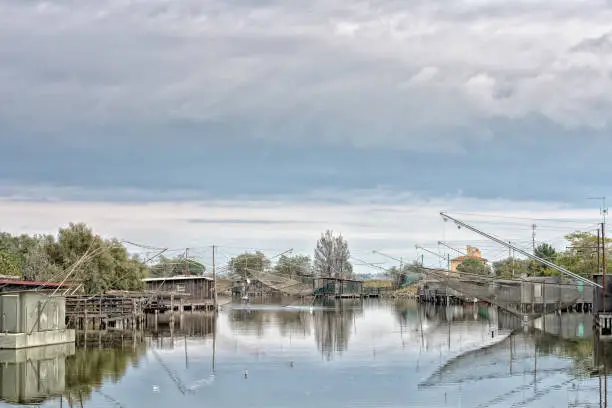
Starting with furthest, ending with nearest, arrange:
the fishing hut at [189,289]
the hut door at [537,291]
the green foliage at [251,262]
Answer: the green foliage at [251,262] < the fishing hut at [189,289] < the hut door at [537,291]

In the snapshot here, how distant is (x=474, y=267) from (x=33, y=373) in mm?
105584

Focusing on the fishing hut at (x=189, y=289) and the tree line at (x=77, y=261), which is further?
the fishing hut at (x=189, y=289)

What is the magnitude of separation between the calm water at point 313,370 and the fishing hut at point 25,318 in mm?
1088

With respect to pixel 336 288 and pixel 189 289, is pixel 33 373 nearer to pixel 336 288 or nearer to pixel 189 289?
pixel 189 289

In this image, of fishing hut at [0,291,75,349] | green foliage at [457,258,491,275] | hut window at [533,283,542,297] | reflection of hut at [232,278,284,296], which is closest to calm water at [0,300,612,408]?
fishing hut at [0,291,75,349]

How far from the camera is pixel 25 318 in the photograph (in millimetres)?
35531

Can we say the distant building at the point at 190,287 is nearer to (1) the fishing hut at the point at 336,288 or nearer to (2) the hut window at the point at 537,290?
(2) the hut window at the point at 537,290

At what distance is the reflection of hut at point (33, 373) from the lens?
2542 centimetres

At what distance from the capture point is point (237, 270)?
151 meters

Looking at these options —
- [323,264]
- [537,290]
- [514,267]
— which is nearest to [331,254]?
[323,264]

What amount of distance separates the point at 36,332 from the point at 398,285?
11118 cm

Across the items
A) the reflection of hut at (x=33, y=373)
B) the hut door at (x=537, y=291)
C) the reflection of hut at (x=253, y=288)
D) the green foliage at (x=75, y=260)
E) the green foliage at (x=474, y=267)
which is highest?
the green foliage at (x=75, y=260)

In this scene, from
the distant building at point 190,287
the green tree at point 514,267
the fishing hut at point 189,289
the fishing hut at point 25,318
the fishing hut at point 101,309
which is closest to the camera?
the fishing hut at point 25,318

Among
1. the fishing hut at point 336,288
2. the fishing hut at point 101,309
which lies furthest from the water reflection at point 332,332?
the fishing hut at point 336,288
